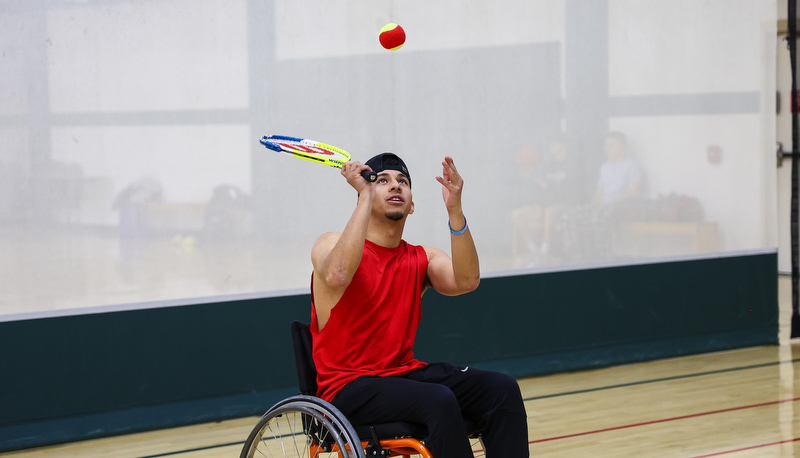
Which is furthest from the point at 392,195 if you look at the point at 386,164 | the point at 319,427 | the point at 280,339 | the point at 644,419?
the point at 644,419

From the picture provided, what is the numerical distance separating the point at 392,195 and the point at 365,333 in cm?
35

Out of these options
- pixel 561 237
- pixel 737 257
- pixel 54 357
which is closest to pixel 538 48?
pixel 561 237

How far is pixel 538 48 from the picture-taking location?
4.13 m

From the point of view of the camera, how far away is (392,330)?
2064mm

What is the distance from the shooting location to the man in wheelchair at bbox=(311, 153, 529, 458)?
6.26 feet

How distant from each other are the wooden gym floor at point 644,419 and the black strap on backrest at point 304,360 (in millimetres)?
1048

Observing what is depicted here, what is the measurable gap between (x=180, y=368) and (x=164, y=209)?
64 cm

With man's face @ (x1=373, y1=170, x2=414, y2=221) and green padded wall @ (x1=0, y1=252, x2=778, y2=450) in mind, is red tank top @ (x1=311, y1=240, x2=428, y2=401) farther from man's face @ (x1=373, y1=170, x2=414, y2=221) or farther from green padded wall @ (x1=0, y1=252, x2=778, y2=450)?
green padded wall @ (x1=0, y1=252, x2=778, y2=450)

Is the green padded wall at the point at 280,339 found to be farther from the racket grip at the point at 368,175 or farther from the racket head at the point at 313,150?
the racket grip at the point at 368,175

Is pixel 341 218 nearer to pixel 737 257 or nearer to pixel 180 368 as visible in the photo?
pixel 180 368

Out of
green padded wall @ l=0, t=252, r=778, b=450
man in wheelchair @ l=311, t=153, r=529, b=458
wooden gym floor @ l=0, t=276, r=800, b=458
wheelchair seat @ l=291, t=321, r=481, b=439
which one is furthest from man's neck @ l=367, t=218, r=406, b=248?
green padded wall @ l=0, t=252, r=778, b=450

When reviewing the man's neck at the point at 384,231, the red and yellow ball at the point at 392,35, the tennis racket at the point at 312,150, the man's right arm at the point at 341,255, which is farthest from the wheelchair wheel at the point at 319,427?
the red and yellow ball at the point at 392,35

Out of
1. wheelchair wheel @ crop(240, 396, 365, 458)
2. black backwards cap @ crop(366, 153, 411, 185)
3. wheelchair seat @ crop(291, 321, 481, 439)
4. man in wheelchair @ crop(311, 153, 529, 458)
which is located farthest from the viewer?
black backwards cap @ crop(366, 153, 411, 185)

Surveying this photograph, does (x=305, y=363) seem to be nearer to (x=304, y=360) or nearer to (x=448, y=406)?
(x=304, y=360)
